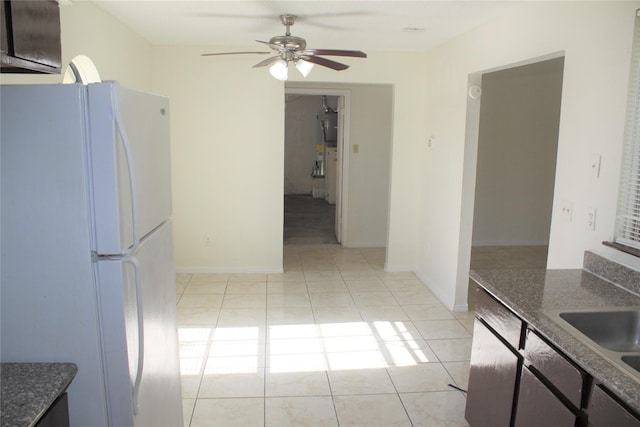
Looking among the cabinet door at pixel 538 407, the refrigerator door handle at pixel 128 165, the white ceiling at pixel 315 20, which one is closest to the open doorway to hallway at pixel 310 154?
the white ceiling at pixel 315 20

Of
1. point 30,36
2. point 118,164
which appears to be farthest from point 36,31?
point 118,164

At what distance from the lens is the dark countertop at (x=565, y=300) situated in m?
1.37

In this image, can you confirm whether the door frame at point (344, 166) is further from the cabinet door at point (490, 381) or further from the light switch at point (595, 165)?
the cabinet door at point (490, 381)

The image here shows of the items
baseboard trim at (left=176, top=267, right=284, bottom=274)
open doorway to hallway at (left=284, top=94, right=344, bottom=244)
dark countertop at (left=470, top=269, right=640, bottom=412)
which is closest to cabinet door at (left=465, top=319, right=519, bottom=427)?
dark countertop at (left=470, top=269, right=640, bottom=412)

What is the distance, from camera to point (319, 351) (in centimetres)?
341

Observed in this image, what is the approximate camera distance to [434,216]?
15.7 ft

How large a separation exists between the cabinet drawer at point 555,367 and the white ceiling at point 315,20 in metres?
2.22

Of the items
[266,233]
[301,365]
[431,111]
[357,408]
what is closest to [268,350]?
[301,365]

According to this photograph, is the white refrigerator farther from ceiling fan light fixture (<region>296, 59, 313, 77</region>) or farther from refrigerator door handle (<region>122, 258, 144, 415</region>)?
ceiling fan light fixture (<region>296, 59, 313, 77</region>)

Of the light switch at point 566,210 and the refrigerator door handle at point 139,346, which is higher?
the light switch at point 566,210

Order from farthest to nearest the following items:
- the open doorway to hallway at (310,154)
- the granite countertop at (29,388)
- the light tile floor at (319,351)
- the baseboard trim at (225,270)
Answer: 1. the open doorway to hallway at (310,154)
2. the baseboard trim at (225,270)
3. the light tile floor at (319,351)
4. the granite countertop at (29,388)

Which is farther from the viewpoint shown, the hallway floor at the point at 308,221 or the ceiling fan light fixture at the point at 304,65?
the hallway floor at the point at 308,221

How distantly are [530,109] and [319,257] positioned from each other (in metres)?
3.46

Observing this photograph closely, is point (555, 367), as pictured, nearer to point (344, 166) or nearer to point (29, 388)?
point (29, 388)
